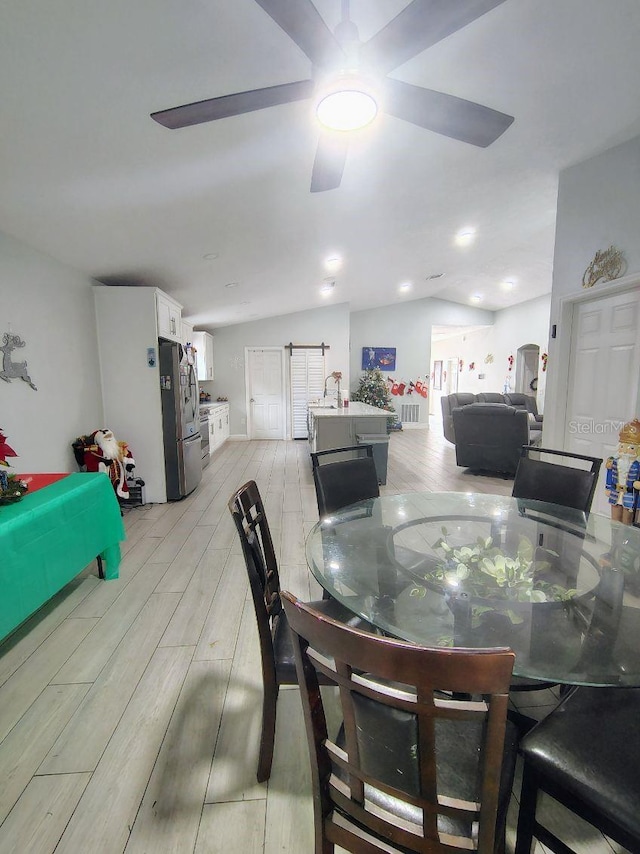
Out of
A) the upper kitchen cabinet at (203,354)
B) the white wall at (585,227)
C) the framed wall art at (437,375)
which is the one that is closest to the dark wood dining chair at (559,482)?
the white wall at (585,227)

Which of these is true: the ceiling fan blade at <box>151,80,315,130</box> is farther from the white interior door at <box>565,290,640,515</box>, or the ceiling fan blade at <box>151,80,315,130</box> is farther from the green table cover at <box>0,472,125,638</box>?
the white interior door at <box>565,290,640,515</box>

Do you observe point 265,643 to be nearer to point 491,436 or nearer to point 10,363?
point 10,363

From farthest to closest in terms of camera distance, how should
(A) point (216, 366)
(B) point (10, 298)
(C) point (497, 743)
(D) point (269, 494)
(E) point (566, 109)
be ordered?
1. (A) point (216, 366)
2. (D) point (269, 494)
3. (B) point (10, 298)
4. (E) point (566, 109)
5. (C) point (497, 743)

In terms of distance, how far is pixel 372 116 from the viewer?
1.40 m

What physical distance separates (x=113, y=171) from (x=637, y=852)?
3103 millimetres

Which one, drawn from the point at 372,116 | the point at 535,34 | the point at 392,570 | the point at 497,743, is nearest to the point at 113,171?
the point at 372,116

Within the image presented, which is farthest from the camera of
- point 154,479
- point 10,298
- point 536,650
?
point 154,479

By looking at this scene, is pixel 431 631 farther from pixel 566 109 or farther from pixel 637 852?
pixel 566 109

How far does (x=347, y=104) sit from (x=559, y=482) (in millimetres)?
2057

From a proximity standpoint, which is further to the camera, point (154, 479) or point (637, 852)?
point (154, 479)

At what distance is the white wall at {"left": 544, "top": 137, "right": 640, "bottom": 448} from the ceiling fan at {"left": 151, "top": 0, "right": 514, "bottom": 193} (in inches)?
71.9

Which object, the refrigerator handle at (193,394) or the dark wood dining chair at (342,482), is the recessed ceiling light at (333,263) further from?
the dark wood dining chair at (342,482)

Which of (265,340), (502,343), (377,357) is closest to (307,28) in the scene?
(265,340)

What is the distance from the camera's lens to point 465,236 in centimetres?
453
